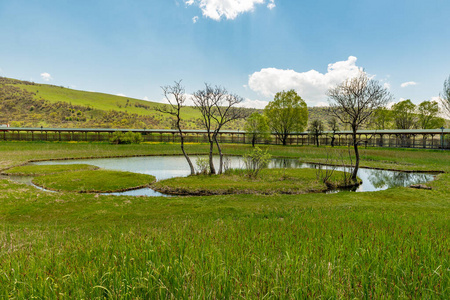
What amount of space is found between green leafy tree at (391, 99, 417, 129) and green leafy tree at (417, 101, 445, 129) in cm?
209

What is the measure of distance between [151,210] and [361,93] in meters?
16.2

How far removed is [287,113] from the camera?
63.0m

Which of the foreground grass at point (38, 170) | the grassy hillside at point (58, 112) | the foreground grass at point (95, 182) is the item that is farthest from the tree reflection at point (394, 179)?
the grassy hillside at point (58, 112)

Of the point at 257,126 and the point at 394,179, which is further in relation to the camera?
the point at 257,126

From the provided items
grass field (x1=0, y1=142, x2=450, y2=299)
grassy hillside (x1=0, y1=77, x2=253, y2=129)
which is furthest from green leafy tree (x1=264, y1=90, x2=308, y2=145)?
grass field (x1=0, y1=142, x2=450, y2=299)

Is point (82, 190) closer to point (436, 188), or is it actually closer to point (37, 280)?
point (37, 280)

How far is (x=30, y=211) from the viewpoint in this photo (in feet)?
31.0

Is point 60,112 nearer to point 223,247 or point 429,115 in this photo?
point 223,247

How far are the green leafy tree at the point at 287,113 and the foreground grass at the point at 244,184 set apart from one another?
1837 inches

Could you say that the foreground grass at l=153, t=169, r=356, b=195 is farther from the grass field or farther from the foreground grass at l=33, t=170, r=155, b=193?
the grass field

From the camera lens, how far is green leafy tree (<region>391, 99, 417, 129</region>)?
228 ft

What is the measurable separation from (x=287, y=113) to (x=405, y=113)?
39131 millimetres

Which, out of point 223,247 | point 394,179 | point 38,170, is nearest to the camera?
point 223,247

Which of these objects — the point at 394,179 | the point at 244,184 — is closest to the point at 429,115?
the point at 394,179
